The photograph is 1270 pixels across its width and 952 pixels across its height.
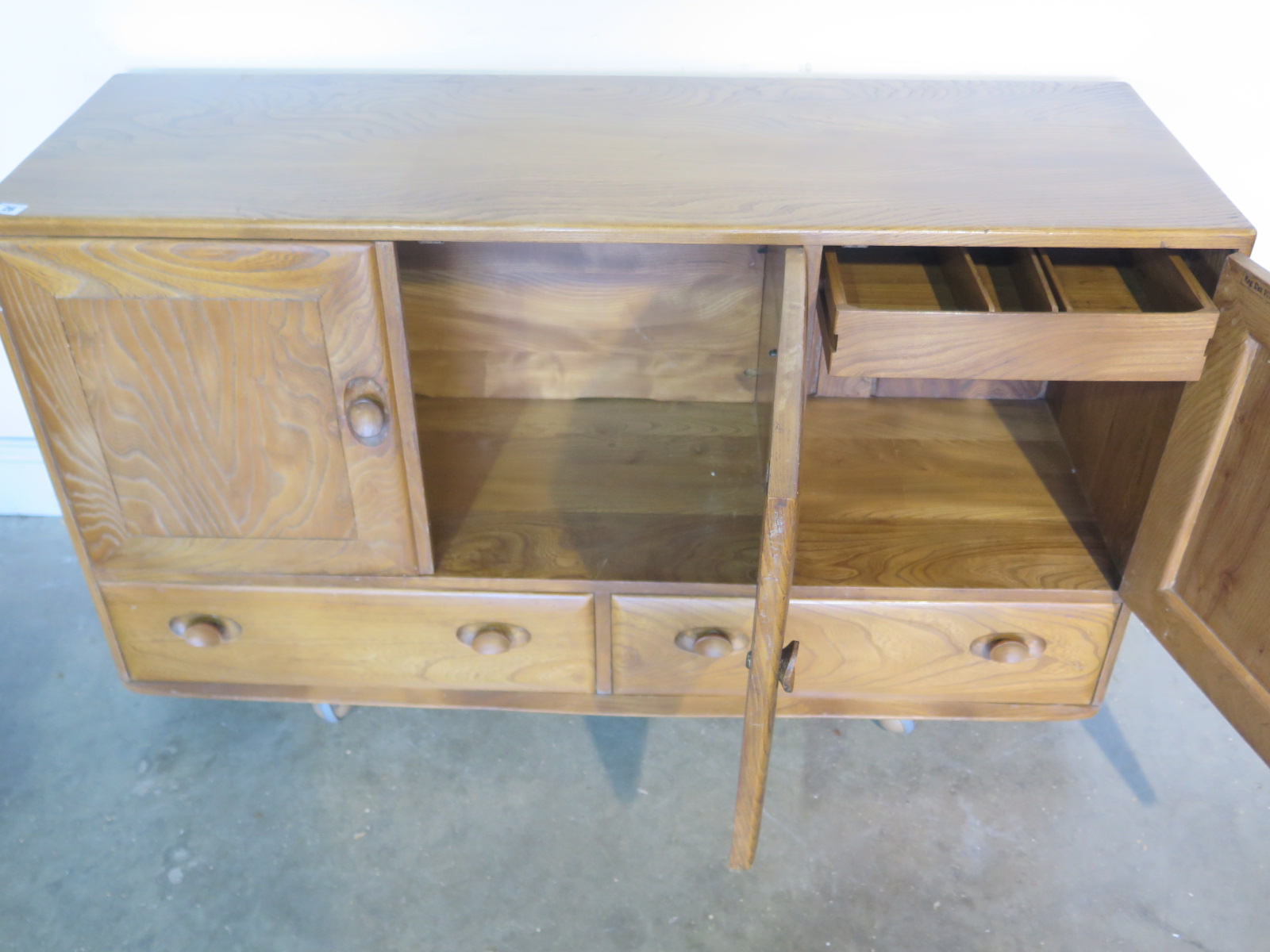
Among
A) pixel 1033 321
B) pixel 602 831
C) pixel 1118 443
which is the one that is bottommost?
pixel 602 831

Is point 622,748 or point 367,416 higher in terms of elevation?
point 367,416

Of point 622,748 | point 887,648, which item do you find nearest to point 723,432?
point 887,648

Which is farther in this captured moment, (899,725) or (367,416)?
(899,725)

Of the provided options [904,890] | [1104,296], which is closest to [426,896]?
[904,890]

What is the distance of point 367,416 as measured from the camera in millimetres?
1144

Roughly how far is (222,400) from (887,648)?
2.71ft

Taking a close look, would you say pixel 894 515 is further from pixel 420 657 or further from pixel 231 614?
pixel 231 614

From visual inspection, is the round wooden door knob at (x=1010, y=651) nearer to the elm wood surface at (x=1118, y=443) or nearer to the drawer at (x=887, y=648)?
the drawer at (x=887, y=648)

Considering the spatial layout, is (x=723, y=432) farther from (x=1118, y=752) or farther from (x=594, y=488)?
(x=1118, y=752)

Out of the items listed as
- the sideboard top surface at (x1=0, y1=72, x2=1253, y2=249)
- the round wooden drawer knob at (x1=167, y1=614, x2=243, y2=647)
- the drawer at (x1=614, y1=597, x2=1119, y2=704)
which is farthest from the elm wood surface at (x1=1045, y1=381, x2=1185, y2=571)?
the round wooden drawer knob at (x1=167, y1=614, x2=243, y2=647)

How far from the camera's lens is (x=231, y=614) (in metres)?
1.35

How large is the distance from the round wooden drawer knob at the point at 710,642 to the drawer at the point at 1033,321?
37cm

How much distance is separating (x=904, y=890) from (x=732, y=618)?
1.38 feet

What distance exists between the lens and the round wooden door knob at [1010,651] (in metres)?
1.30
